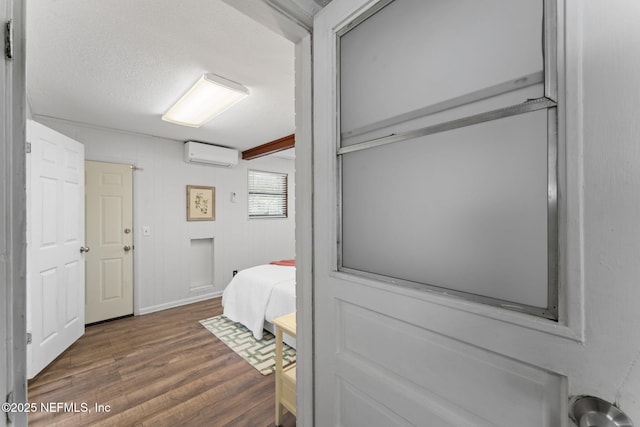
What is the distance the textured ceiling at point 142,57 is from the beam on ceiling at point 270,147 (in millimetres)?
815

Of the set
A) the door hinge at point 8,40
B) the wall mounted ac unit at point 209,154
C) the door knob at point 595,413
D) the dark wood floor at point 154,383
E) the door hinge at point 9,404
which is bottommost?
the dark wood floor at point 154,383

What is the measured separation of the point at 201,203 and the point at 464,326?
13.8 ft

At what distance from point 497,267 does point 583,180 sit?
23cm

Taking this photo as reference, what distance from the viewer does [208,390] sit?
2.09m

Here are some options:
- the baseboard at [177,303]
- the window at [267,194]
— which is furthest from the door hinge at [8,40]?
the window at [267,194]

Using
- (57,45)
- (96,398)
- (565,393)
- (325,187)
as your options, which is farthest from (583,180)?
(96,398)

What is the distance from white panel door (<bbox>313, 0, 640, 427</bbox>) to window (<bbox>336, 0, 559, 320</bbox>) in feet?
0.06

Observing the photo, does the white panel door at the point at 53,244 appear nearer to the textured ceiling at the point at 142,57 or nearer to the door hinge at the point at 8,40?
the textured ceiling at the point at 142,57

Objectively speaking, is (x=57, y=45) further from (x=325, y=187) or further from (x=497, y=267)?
(x=497, y=267)

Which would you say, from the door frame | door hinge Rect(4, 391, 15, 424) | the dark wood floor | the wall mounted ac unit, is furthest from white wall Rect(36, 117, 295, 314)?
door hinge Rect(4, 391, 15, 424)

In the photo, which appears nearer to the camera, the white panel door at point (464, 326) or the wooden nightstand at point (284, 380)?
the white panel door at point (464, 326)

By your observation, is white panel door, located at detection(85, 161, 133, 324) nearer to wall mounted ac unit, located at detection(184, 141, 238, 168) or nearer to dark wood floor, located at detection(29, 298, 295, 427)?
dark wood floor, located at detection(29, 298, 295, 427)

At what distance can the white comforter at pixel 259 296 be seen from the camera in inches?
108

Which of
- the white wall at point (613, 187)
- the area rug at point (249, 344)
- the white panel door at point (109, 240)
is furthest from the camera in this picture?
the white panel door at point (109, 240)
